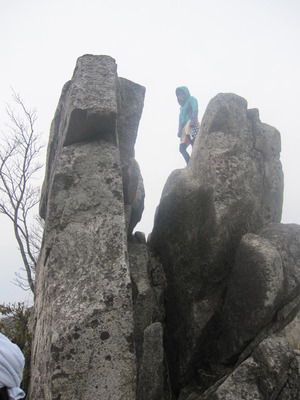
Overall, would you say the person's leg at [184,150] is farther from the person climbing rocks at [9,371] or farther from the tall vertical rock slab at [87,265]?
the person climbing rocks at [9,371]

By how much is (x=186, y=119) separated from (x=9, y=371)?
836cm

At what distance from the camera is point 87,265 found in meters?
4.25

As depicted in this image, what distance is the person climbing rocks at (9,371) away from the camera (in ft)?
7.86

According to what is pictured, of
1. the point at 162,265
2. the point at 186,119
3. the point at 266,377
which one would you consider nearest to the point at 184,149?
the point at 186,119

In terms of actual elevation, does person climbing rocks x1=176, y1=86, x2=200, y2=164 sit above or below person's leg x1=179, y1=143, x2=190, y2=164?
above

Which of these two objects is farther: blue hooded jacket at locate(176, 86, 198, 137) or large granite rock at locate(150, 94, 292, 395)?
blue hooded jacket at locate(176, 86, 198, 137)

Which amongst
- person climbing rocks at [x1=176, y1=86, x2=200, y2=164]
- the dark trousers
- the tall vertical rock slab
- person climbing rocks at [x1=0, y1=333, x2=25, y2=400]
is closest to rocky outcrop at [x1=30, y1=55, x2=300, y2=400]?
the tall vertical rock slab

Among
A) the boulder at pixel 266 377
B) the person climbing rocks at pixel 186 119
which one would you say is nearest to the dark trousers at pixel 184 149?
the person climbing rocks at pixel 186 119

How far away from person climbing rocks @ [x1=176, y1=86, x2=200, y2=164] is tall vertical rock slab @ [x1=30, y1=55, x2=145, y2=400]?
425cm

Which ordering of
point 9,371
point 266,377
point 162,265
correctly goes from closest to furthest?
point 9,371
point 266,377
point 162,265

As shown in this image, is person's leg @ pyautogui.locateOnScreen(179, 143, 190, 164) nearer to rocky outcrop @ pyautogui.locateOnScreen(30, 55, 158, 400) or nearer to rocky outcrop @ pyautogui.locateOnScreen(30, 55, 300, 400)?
rocky outcrop @ pyautogui.locateOnScreen(30, 55, 300, 400)

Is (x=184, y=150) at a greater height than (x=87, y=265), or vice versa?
(x=184, y=150)

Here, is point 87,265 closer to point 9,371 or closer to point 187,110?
point 9,371

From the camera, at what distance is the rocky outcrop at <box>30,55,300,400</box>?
3.89 m
